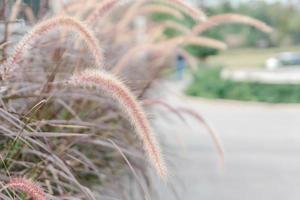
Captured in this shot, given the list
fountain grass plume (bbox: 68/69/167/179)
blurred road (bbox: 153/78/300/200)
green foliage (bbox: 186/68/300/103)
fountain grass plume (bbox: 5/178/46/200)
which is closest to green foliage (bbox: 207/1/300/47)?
green foliage (bbox: 186/68/300/103)

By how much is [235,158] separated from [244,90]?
9447 millimetres

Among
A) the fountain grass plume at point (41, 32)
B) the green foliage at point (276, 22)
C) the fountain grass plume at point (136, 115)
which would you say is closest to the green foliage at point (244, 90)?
the fountain grass plume at point (41, 32)

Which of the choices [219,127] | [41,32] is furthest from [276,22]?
[41,32]

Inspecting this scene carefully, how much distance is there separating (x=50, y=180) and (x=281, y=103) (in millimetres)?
13667

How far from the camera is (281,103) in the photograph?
16.3 metres

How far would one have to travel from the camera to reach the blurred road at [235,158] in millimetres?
5930

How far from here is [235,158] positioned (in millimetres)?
8000

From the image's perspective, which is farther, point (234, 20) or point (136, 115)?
point (234, 20)

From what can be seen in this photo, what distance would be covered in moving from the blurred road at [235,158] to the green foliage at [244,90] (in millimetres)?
3512

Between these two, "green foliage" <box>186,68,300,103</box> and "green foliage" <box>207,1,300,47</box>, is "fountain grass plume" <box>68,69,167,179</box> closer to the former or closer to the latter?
"green foliage" <box>186,68,300,103</box>

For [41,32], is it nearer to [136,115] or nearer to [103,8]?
[136,115]

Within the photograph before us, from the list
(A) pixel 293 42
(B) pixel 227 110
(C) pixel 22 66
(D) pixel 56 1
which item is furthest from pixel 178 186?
(A) pixel 293 42

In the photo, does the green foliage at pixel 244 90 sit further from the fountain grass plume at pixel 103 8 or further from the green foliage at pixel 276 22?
the green foliage at pixel 276 22

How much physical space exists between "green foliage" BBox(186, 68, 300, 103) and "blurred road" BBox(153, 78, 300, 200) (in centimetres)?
351
